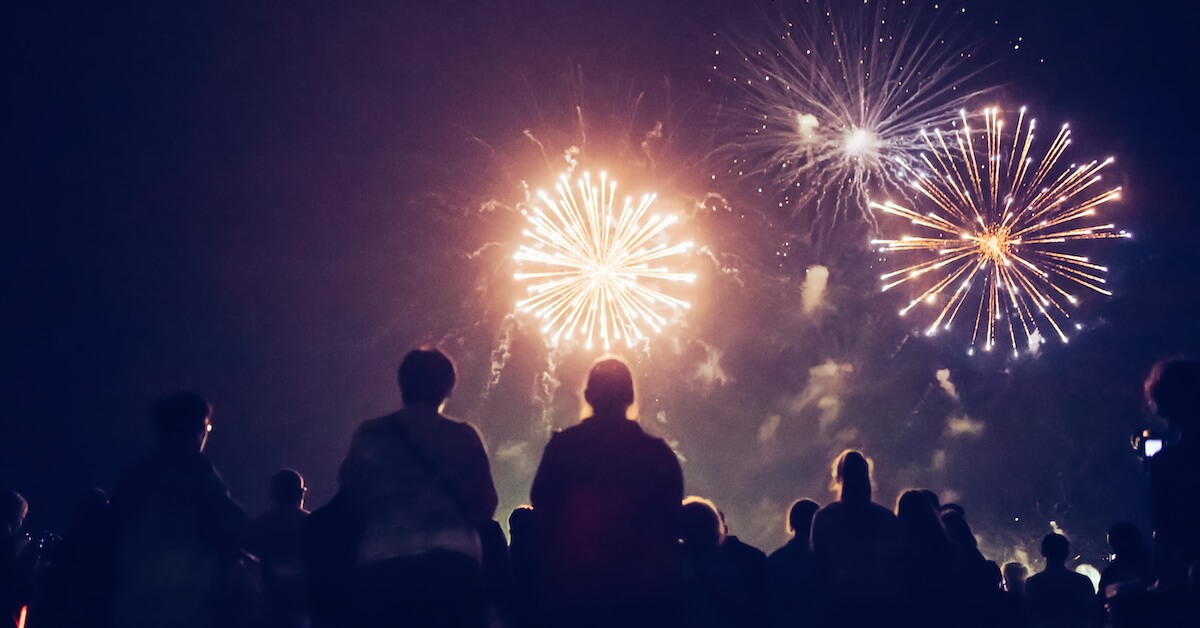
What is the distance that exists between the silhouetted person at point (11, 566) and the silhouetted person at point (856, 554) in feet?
18.4

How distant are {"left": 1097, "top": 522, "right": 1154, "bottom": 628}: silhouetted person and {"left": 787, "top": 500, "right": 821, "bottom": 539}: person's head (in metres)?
2.07

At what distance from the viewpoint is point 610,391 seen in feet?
16.4

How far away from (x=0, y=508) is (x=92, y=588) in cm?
170

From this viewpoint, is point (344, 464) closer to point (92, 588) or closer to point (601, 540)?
point (601, 540)

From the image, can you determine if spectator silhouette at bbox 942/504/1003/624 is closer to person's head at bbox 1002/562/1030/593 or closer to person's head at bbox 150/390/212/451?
person's head at bbox 1002/562/1030/593

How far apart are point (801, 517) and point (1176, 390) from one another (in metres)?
2.81

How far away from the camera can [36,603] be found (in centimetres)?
538

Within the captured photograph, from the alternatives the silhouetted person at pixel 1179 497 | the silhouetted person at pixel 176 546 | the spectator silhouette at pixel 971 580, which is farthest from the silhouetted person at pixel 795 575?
the silhouetted person at pixel 176 546

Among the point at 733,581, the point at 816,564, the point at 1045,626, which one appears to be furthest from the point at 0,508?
the point at 1045,626

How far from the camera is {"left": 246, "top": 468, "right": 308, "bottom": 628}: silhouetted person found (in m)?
5.99

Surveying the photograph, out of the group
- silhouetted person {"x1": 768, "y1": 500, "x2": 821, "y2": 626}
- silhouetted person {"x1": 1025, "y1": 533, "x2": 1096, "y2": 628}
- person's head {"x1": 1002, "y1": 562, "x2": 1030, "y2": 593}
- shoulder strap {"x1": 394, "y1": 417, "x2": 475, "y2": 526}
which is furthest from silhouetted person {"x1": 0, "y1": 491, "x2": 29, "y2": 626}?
person's head {"x1": 1002, "y1": 562, "x2": 1030, "y2": 593}

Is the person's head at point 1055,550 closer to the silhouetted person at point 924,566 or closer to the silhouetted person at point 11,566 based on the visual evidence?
the silhouetted person at point 924,566

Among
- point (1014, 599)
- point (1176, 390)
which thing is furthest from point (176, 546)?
point (1014, 599)

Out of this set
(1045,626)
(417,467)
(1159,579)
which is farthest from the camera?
(1045,626)
